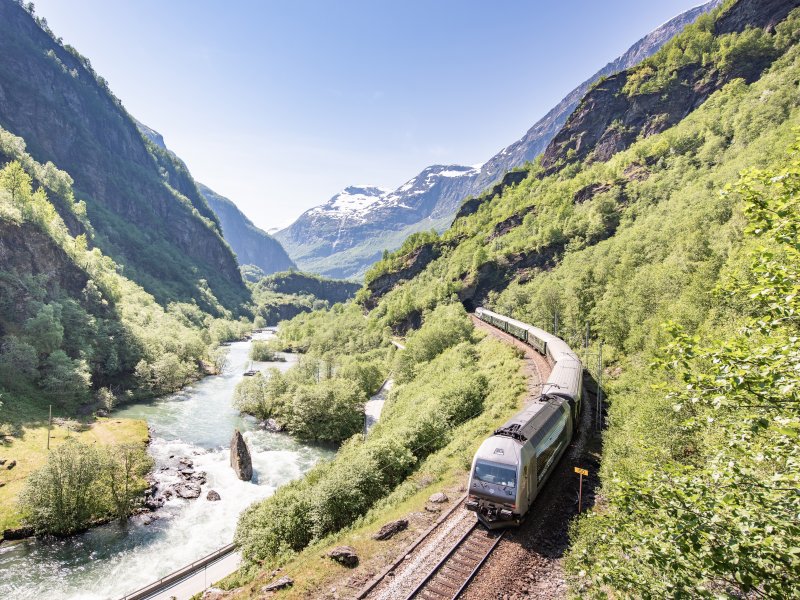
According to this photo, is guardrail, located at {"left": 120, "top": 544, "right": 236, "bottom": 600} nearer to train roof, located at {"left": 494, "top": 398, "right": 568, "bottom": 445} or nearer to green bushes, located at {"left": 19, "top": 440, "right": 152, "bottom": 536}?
green bushes, located at {"left": 19, "top": 440, "right": 152, "bottom": 536}

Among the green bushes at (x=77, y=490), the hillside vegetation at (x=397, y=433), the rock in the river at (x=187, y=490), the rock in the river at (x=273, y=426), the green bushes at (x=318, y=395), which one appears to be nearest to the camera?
the hillside vegetation at (x=397, y=433)

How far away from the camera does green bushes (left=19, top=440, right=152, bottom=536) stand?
33594 millimetres

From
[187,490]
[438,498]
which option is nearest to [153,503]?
[187,490]

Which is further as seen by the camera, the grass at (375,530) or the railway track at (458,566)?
the grass at (375,530)

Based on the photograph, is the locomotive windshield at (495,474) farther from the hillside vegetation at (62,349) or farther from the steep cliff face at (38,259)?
the steep cliff face at (38,259)

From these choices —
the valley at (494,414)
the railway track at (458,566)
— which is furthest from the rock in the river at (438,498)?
the railway track at (458,566)

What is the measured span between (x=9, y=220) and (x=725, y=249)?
118m

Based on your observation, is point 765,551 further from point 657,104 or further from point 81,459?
point 657,104

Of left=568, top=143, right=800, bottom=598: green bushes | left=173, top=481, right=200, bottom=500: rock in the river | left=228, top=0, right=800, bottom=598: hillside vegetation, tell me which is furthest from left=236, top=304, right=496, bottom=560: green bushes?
left=568, top=143, right=800, bottom=598: green bushes

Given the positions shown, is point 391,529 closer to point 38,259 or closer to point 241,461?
point 241,461

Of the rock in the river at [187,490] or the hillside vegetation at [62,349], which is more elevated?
the hillside vegetation at [62,349]

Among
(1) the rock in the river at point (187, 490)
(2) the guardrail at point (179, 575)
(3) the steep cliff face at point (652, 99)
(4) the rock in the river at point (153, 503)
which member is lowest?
(1) the rock in the river at point (187, 490)

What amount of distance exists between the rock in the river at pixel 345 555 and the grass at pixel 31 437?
33.8 meters

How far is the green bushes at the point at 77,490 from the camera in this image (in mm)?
33594
